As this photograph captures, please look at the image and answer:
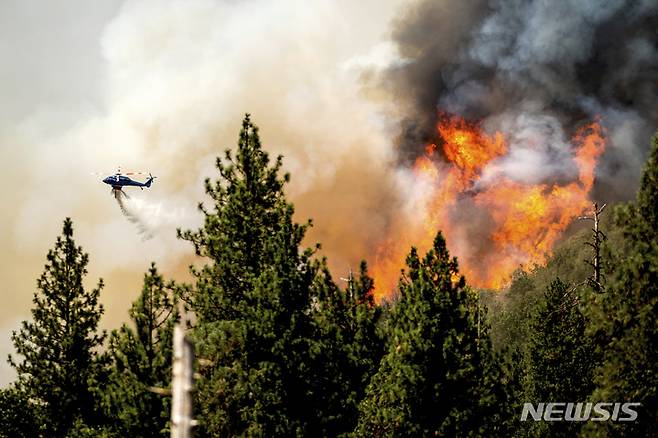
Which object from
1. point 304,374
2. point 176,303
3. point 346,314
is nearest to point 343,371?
point 346,314

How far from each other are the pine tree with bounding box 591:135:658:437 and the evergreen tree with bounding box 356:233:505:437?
3.99 meters

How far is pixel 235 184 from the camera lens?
2756 cm

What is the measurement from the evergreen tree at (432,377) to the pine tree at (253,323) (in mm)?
2879

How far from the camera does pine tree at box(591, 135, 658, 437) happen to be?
1845 cm

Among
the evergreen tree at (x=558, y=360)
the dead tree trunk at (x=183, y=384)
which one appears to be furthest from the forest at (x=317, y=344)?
the evergreen tree at (x=558, y=360)

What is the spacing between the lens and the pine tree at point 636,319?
18453 millimetres

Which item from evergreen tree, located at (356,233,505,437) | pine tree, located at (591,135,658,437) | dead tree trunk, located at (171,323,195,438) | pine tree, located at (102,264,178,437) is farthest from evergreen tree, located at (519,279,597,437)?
dead tree trunk, located at (171,323,195,438)

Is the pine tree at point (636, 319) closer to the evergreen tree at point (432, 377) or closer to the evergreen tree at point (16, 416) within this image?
the evergreen tree at point (432, 377)

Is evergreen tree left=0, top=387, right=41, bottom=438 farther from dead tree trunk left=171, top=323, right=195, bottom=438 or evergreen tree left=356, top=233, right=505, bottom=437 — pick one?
dead tree trunk left=171, top=323, right=195, bottom=438

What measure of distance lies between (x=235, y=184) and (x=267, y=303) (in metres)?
6.26

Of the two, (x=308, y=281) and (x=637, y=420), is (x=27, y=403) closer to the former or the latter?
(x=308, y=281)

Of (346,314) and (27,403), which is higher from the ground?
(346,314)

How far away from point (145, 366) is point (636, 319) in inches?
606

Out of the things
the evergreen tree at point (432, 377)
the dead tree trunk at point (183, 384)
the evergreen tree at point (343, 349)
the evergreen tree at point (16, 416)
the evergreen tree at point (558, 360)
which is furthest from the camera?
the evergreen tree at point (558, 360)
